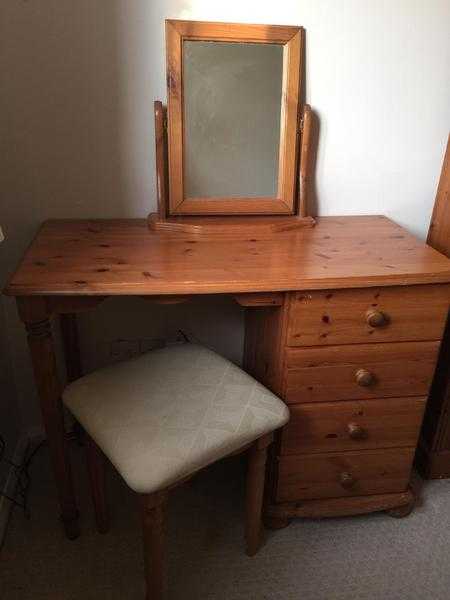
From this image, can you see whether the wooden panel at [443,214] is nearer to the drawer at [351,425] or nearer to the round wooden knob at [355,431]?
the drawer at [351,425]

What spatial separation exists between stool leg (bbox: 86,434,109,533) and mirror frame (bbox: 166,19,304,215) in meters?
0.66

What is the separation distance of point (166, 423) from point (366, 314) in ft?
1.73

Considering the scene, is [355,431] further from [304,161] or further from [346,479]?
[304,161]

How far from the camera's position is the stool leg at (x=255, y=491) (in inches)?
47.6

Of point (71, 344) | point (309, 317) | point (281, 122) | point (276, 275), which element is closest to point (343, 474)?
point (309, 317)

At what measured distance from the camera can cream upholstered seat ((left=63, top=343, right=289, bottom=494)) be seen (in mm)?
1011

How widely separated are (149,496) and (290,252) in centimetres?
65

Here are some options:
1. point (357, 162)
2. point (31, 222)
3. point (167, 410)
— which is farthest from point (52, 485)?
point (357, 162)

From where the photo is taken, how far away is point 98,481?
132 centimetres

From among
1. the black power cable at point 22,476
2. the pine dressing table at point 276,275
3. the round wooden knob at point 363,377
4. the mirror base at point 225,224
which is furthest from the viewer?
the black power cable at point 22,476

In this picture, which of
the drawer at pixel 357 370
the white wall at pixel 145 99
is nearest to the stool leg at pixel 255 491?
the drawer at pixel 357 370

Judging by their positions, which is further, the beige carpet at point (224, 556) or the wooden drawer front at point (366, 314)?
the beige carpet at point (224, 556)

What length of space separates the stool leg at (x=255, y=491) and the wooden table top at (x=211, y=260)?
1.31ft

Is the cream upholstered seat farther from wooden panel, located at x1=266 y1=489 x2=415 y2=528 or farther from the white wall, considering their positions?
the white wall
